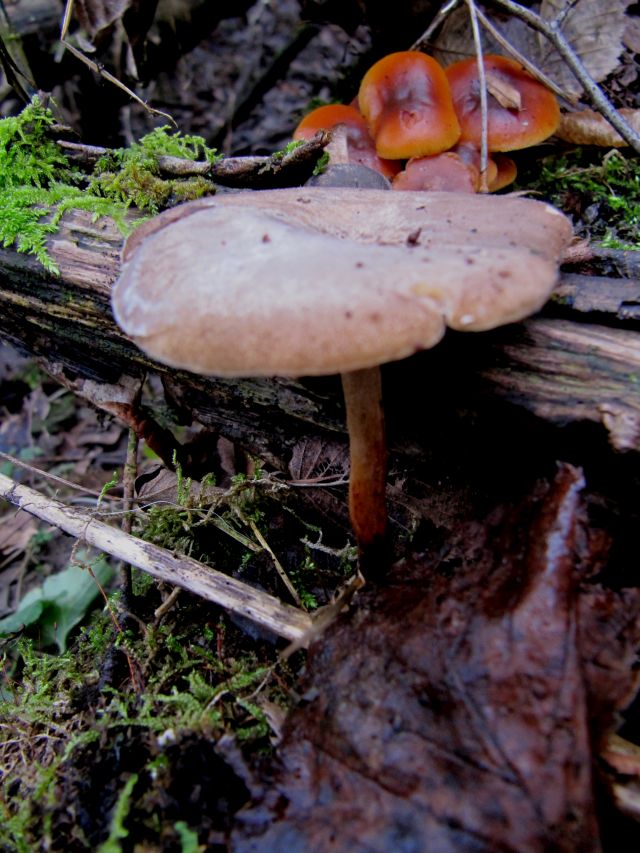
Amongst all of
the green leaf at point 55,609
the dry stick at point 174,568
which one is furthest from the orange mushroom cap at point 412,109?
the green leaf at point 55,609

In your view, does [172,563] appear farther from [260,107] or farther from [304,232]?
[260,107]

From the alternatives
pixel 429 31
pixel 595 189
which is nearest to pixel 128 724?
pixel 595 189

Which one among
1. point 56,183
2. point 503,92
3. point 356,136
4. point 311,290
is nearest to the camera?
point 311,290

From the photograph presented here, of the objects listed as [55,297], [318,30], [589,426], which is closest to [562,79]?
[318,30]

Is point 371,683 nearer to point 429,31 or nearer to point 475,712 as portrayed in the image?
point 475,712

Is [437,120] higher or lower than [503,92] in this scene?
lower

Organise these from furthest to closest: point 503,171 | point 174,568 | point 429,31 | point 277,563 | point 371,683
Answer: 1. point 429,31
2. point 503,171
3. point 277,563
4. point 174,568
5. point 371,683

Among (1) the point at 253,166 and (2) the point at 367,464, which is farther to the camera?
(1) the point at 253,166

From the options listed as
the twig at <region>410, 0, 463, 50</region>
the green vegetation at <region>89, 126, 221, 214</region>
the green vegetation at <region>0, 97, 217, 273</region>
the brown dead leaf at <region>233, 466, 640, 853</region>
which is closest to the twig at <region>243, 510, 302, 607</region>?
the brown dead leaf at <region>233, 466, 640, 853</region>
